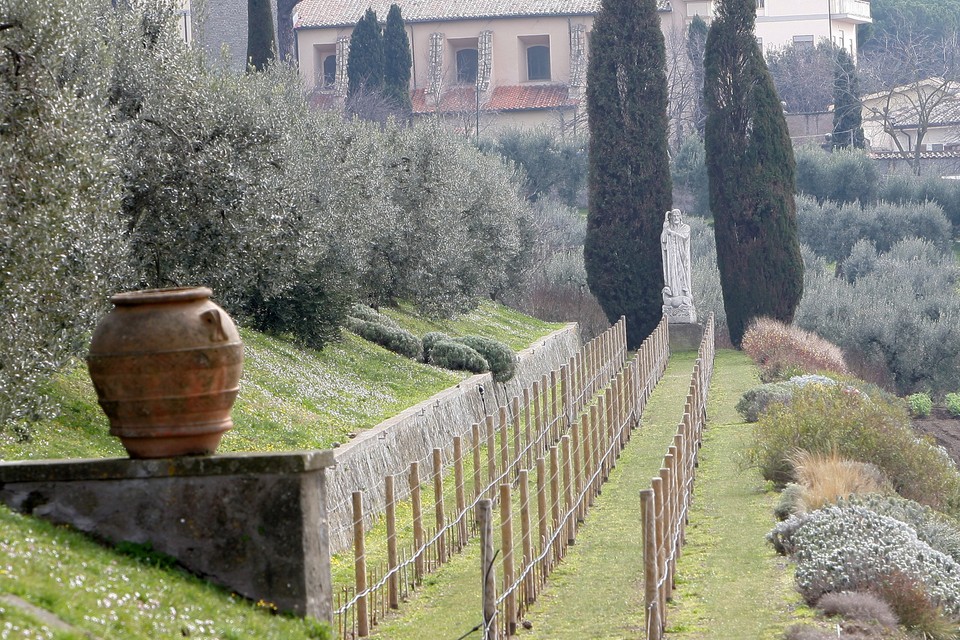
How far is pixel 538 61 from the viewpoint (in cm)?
6881

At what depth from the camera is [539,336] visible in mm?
30234

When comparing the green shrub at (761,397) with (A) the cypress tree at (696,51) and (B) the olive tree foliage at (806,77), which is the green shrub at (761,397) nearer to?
(A) the cypress tree at (696,51)

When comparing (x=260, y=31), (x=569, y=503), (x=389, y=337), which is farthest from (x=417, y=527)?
(x=260, y=31)

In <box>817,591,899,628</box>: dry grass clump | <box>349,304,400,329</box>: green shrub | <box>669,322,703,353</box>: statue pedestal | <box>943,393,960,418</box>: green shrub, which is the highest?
<box>349,304,400,329</box>: green shrub

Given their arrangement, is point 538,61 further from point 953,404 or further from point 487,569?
point 487,569

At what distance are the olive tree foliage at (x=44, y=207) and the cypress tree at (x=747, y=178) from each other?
22166mm

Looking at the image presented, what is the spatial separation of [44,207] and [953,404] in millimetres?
22537

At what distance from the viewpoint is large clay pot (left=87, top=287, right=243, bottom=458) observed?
274 inches

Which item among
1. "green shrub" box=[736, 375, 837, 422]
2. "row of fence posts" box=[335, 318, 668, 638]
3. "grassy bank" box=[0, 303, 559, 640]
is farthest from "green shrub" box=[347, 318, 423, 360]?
"green shrub" box=[736, 375, 837, 422]

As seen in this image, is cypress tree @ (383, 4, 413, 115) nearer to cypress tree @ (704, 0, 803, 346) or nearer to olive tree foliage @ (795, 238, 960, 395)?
olive tree foliage @ (795, 238, 960, 395)

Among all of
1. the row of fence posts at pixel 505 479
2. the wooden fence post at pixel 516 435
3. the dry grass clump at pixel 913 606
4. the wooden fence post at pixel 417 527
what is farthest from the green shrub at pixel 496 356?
the dry grass clump at pixel 913 606

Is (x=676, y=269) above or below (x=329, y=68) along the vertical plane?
below

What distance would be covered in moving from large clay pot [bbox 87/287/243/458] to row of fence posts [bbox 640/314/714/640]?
3.00 m

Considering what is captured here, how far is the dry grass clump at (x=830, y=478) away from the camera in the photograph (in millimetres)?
13141
